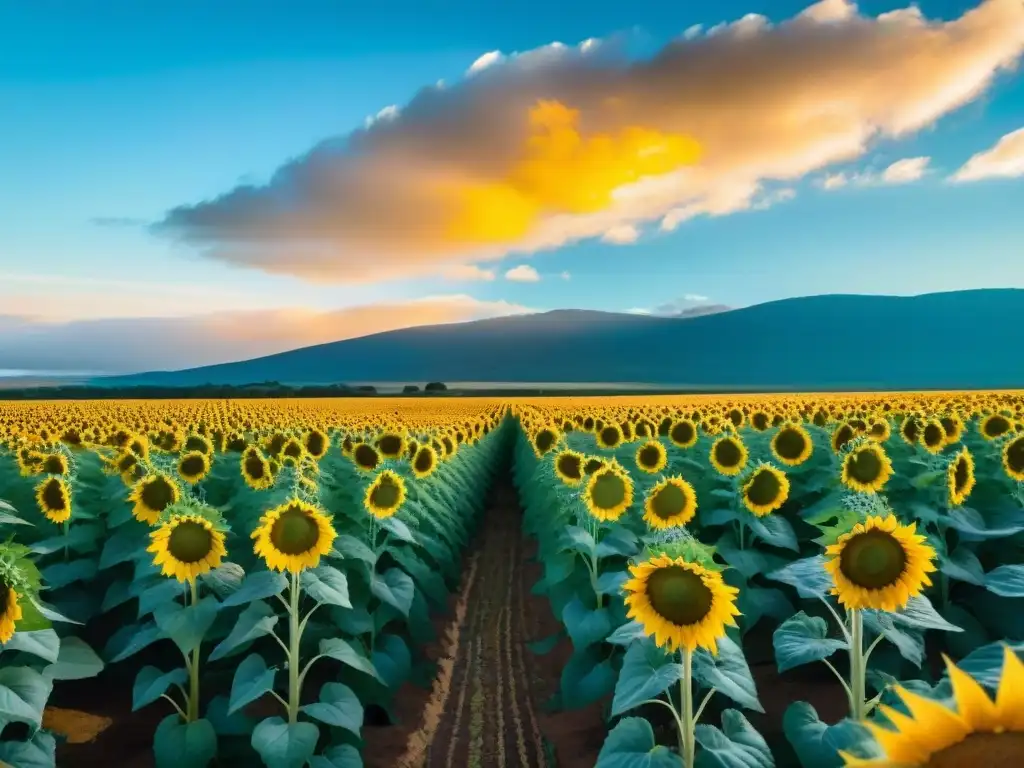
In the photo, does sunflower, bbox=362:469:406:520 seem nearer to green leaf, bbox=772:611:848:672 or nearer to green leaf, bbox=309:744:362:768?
green leaf, bbox=309:744:362:768

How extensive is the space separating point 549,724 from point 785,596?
9.04 feet

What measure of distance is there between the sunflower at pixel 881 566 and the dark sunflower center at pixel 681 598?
736 millimetres

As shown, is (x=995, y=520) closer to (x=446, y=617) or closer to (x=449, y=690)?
(x=449, y=690)

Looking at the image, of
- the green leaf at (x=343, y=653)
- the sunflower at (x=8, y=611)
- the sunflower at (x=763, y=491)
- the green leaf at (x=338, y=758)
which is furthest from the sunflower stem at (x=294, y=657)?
the sunflower at (x=763, y=491)

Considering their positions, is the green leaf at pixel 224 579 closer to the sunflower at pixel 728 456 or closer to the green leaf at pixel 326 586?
the green leaf at pixel 326 586

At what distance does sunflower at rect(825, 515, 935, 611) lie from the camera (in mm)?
3902

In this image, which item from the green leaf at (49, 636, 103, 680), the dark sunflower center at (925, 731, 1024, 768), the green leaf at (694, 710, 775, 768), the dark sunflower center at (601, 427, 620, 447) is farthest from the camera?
the dark sunflower center at (601, 427, 620, 447)

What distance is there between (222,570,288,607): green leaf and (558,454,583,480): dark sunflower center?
16.6ft

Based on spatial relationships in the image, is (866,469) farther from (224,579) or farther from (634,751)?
(224,579)

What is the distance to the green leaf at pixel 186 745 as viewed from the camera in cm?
524

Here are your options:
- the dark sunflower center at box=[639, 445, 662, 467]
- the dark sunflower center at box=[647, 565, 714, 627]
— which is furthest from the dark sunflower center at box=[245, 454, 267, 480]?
the dark sunflower center at box=[647, 565, 714, 627]

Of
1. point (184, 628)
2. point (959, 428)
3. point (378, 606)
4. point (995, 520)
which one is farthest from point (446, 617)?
point (959, 428)

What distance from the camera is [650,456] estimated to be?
10.4 m

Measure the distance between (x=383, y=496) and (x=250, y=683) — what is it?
2.60 meters
